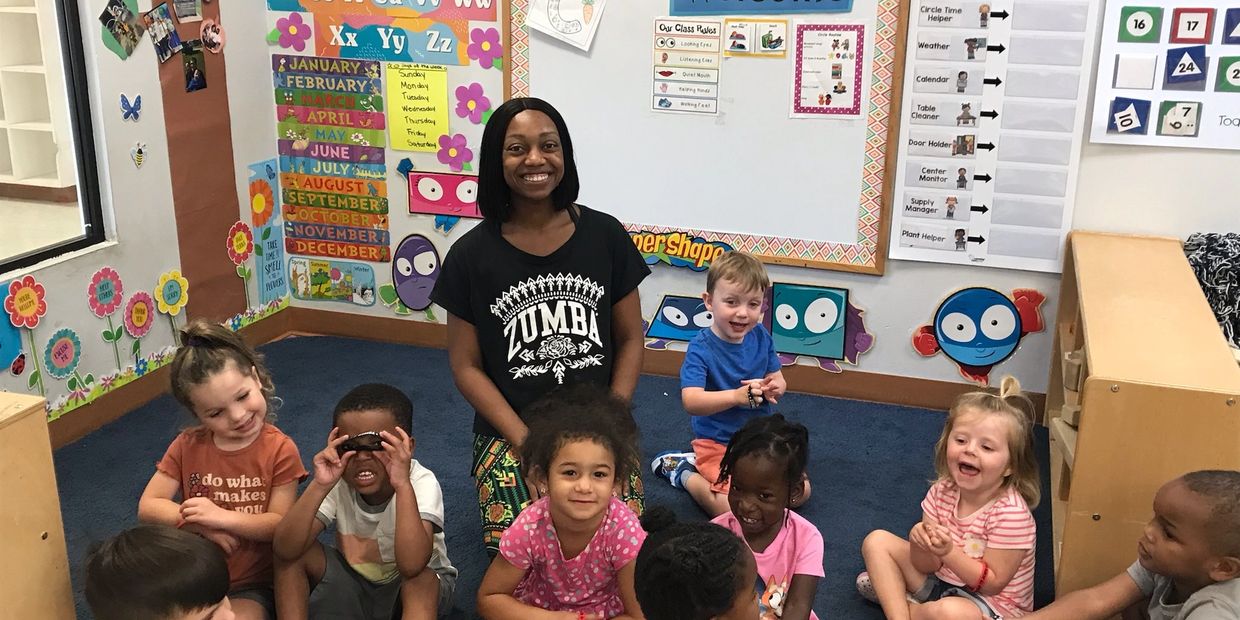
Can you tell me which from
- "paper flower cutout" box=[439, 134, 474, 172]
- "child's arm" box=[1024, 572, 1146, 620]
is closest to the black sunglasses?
"child's arm" box=[1024, 572, 1146, 620]

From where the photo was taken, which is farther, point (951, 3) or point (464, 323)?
point (951, 3)

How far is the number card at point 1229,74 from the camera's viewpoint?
9.48 feet

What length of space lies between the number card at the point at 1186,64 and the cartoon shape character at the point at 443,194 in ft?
6.99

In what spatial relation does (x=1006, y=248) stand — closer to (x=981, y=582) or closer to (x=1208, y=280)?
(x=1208, y=280)

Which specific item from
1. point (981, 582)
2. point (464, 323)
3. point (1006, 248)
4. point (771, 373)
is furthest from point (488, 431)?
point (1006, 248)

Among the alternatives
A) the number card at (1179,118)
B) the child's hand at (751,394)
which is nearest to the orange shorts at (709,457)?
the child's hand at (751,394)

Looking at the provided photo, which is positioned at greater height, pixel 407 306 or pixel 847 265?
pixel 847 265

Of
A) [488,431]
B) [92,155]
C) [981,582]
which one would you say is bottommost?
[981,582]

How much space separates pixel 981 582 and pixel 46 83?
9.13 feet

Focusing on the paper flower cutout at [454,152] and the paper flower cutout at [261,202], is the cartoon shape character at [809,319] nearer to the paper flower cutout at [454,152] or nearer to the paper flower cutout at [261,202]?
the paper flower cutout at [454,152]

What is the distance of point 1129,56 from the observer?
296 centimetres

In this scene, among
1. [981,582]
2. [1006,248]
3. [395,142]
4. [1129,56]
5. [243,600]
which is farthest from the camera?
[395,142]

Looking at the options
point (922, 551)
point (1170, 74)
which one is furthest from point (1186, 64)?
point (922, 551)

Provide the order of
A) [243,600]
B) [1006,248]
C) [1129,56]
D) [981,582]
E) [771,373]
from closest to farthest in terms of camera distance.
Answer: [243,600] < [981,582] < [771,373] < [1129,56] < [1006,248]
